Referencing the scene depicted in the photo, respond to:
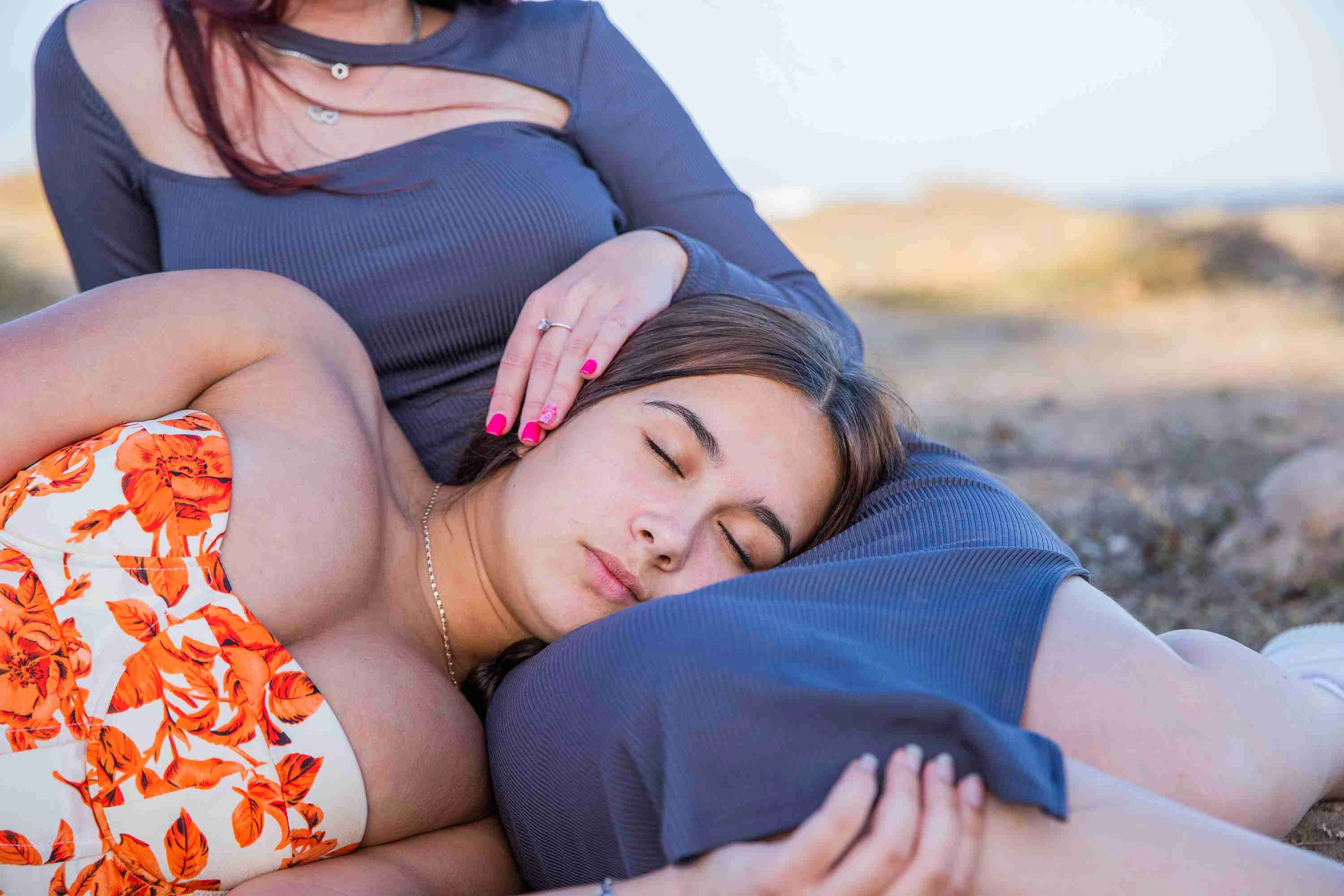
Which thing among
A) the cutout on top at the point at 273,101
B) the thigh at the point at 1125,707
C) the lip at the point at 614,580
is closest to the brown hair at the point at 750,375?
the lip at the point at 614,580

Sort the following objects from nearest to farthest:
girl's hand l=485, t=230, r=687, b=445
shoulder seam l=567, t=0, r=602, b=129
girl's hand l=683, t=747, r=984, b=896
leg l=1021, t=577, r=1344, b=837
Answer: girl's hand l=683, t=747, r=984, b=896, leg l=1021, t=577, r=1344, b=837, girl's hand l=485, t=230, r=687, b=445, shoulder seam l=567, t=0, r=602, b=129

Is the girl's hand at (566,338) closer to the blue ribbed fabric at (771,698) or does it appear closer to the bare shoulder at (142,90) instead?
the blue ribbed fabric at (771,698)

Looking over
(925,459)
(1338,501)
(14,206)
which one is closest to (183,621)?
(925,459)

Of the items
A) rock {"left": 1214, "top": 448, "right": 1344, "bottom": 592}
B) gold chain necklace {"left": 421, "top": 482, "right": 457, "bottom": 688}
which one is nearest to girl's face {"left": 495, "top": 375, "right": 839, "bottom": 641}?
gold chain necklace {"left": 421, "top": 482, "right": 457, "bottom": 688}

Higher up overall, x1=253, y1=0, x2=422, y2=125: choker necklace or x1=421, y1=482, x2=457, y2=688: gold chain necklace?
x1=253, y1=0, x2=422, y2=125: choker necklace

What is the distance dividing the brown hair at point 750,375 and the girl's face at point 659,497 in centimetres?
3

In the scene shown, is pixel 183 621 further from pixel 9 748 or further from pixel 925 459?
pixel 925 459

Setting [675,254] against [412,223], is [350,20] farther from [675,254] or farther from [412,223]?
[675,254]

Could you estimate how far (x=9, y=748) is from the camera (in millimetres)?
1424

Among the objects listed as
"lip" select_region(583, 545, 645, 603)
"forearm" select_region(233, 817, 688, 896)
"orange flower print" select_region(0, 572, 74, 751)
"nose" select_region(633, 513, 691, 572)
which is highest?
"orange flower print" select_region(0, 572, 74, 751)

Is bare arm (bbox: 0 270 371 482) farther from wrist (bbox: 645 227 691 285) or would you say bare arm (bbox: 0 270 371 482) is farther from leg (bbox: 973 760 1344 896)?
leg (bbox: 973 760 1344 896)

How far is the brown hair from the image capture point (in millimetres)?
2014

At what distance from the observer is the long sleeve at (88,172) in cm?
238

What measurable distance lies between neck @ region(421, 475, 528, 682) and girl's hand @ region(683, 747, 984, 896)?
91 centimetres
